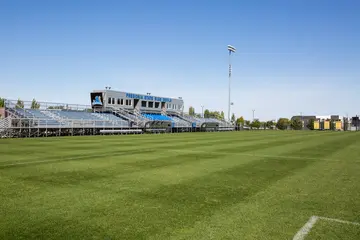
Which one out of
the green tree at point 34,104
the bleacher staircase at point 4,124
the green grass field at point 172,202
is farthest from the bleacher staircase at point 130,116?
the green grass field at point 172,202

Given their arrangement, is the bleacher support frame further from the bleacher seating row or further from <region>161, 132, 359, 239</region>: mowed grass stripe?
<region>161, 132, 359, 239</region>: mowed grass stripe

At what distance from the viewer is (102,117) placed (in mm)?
43594

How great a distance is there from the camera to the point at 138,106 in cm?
5597

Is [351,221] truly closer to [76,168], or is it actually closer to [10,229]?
[10,229]

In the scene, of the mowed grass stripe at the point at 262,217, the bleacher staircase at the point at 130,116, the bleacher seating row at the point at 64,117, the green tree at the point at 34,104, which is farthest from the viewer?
the bleacher staircase at the point at 130,116

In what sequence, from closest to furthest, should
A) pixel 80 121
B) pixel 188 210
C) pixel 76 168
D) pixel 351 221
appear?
1. pixel 351 221
2. pixel 188 210
3. pixel 76 168
4. pixel 80 121

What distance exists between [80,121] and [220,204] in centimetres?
3206

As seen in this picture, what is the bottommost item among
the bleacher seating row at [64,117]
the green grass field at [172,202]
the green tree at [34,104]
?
the green grass field at [172,202]

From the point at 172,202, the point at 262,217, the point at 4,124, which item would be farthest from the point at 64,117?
the point at 262,217

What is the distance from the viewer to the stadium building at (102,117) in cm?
3059

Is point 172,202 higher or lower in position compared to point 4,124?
lower

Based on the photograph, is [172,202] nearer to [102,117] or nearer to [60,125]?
[60,125]

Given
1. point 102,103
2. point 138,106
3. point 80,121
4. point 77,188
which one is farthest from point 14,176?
point 138,106

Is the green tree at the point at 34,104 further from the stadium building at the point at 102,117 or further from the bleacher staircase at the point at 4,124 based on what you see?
the bleacher staircase at the point at 4,124
